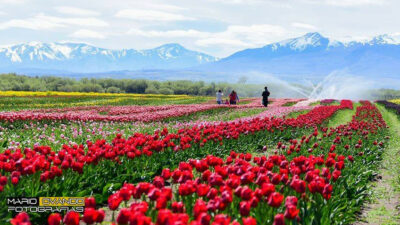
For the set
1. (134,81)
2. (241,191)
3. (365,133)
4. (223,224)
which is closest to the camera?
(223,224)

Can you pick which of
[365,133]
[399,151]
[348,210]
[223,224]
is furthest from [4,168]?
[399,151]

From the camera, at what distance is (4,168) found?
6.32m

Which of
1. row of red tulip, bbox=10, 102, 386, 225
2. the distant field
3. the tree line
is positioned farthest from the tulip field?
the tree line

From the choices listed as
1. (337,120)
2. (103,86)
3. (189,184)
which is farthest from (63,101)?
(103,86)

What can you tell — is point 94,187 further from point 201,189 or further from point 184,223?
point 184,223

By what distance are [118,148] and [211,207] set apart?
4.21m

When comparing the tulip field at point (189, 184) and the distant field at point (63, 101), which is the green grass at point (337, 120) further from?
the distant field at point (63, 101)

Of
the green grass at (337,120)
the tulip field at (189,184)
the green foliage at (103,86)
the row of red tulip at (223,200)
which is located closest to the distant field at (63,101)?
the green grass at (337,120)

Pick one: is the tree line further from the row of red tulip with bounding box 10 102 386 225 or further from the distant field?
the row of red tulip with bounding box 10 102 386 225

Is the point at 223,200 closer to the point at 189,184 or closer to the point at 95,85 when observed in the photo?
the point at 189,184

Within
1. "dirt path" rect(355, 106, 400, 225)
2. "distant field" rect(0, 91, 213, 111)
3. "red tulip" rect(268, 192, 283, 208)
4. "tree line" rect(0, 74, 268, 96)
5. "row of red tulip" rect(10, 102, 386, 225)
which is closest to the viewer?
"row of red tulip" rect(10, 102, 386, 225)

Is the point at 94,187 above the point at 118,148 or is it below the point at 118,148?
below

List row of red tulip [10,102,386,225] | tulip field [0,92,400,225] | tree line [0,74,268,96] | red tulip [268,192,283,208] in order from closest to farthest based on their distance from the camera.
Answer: row of red tulip [10,102,386,225] < tulip field [0,92,400,225] < red tulip [268,192,283,208] < tree line [0,74,268,96]

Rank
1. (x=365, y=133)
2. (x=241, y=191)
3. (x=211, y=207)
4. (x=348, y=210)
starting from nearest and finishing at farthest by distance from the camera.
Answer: (x=211, y=207) < (x=241, y=191) < (x=348, y=210) < (x=365, y=133)
